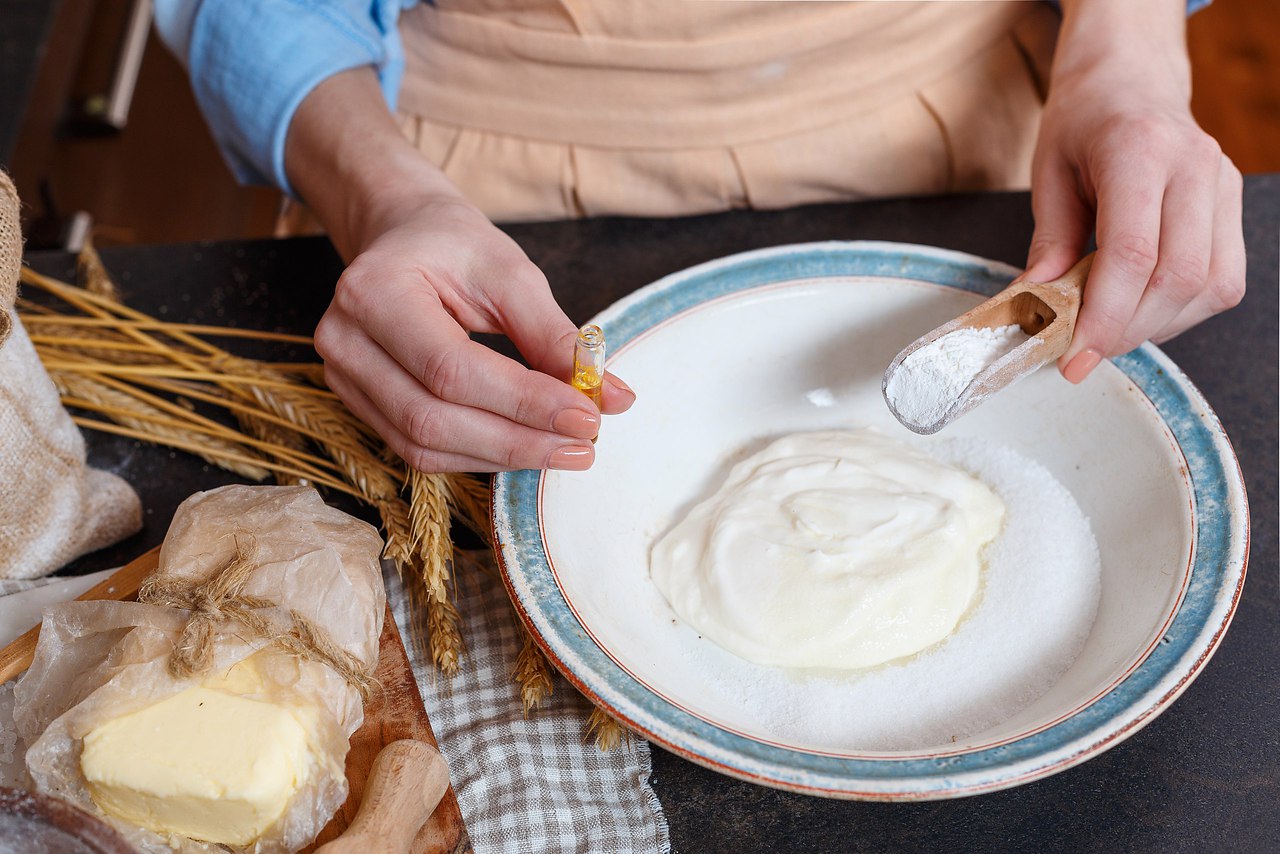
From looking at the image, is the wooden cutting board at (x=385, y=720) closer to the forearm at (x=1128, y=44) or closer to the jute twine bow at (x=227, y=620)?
the jute twine bow at (x=227, y=620)

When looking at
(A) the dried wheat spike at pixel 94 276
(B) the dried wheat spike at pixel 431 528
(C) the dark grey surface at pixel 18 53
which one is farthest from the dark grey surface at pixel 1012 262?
(C) the dark grey surface at pixel 18 53

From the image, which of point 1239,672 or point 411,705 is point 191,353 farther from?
point 1239,672

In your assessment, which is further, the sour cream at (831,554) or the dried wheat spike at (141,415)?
Answer: the dried wheat spike at (141,415)

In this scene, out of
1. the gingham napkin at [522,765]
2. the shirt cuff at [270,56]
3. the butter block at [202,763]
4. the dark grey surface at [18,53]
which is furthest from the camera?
the dark grey surface at [18,53]

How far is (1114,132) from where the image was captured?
980 millimetres

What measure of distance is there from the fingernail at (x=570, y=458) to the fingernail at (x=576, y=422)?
2 centimetres

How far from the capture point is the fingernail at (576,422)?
2.63 ft

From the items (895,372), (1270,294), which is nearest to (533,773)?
(895,372)

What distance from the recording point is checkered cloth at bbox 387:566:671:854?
2.58ft

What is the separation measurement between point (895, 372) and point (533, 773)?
444mm

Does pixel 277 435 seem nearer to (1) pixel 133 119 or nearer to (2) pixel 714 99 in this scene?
(2) pixel 714 99

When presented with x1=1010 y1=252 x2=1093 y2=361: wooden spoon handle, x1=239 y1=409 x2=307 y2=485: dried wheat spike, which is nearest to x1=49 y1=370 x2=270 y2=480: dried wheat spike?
x1=239 y1=409 x2=307 y2=485: dried wheat spike

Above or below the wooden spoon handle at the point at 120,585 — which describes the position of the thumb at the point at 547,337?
above

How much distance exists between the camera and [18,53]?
1.91 m
